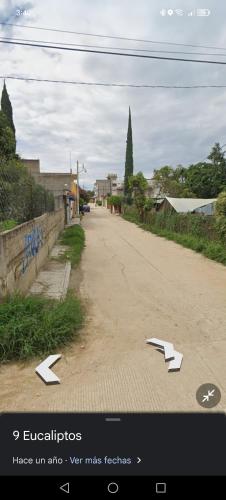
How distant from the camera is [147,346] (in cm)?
386

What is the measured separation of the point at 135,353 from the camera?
12.0ft

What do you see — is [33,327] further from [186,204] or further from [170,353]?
[186,204]

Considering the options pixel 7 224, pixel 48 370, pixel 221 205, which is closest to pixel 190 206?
pixel 221 205

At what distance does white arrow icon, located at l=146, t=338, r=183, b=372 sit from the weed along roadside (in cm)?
107

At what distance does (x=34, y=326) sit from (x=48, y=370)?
743 millimetres

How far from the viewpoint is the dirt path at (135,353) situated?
2.74 meters

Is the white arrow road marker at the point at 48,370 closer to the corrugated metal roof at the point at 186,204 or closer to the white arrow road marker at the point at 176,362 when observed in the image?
the white arrow road marker at the point at 176,362

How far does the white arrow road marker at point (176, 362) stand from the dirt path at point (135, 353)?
0.20ft

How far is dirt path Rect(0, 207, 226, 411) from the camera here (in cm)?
274
